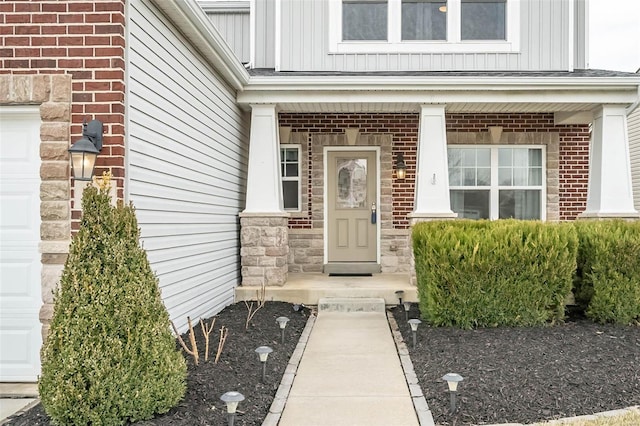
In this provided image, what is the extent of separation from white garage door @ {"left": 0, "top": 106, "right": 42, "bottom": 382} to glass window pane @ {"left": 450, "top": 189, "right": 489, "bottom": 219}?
7.13 m

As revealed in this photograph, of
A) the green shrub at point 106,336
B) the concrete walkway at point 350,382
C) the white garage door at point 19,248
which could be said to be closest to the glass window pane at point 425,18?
the concrete walkway at point 350,382

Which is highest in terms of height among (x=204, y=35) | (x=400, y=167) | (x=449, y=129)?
(x=204, y=35)

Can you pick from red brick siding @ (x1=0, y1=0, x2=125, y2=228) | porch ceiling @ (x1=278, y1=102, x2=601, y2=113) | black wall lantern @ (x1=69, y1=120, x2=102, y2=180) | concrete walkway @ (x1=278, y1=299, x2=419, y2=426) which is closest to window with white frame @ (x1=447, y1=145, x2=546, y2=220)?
porch ceiling @ (x1=278, y1=102, x2=601, y2=113)

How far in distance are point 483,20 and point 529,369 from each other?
6.68 m

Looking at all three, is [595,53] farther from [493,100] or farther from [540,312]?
[540,312]

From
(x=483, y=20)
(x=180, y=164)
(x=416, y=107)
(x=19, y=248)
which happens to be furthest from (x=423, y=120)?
(x=19, y=248)

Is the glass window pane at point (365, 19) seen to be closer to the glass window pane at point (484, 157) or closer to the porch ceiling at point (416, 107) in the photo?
the porch ceiling at point (416, 107)

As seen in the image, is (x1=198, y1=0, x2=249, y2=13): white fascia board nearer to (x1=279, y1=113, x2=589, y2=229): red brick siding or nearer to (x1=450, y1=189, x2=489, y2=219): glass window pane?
(x1=279, y1=113, x2=589, y2=229): red brick siding

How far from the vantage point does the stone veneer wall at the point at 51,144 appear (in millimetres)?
4059

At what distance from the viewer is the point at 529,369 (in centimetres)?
446

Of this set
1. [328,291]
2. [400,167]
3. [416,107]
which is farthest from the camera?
[400,167]

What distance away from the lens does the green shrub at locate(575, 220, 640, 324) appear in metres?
5.94

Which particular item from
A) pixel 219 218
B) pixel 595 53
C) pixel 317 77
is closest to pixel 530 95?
pixel 317 77

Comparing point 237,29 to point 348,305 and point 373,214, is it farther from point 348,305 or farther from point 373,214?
point 348,305
